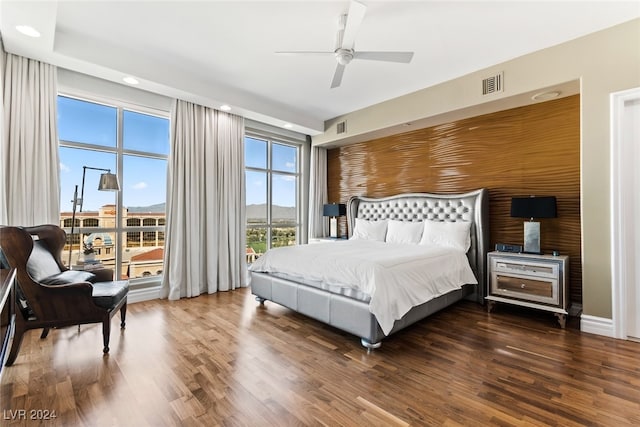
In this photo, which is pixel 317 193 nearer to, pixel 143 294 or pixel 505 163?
pixel 505 163

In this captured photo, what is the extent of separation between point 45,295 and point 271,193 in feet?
12.5

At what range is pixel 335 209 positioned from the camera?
19.5 ft

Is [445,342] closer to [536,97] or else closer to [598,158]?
[598,158]

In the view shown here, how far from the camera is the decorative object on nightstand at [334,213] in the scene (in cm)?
594

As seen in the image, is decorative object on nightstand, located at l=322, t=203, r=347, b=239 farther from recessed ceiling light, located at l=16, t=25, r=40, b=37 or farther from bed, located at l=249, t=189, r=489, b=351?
recessed ceiling light, located at l=16, t=25, r=40, b=37

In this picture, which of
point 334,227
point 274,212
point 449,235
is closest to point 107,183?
point 274,212

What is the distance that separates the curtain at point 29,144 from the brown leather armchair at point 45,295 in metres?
0.72

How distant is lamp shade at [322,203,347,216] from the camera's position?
19.5 feet

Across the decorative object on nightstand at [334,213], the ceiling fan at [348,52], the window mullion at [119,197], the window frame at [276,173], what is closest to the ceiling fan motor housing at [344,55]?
the ceiling fan at [348,52]

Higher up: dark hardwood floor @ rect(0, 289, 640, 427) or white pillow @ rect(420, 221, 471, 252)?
white pillow @ rect(420, 221, 471, 252)

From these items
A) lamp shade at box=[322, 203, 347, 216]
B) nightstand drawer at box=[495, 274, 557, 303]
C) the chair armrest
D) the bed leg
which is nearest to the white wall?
nightstand drawer at box=[495, 274, 557, 303]

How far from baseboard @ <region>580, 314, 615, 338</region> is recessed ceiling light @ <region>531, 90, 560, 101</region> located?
8.28ft

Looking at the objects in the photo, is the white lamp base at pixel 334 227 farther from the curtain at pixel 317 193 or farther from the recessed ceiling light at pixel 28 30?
the recessed ceiling light at pixel 28 30

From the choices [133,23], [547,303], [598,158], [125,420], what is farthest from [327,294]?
[133,23]
